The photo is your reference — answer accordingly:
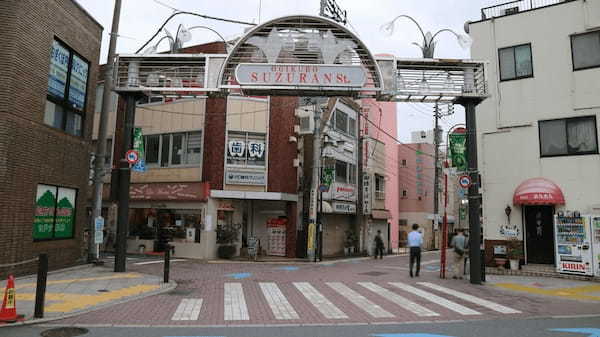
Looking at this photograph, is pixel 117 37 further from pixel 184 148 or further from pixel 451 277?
pixel 451 277

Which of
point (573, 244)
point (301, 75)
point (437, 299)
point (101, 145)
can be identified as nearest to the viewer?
point (437, 299)

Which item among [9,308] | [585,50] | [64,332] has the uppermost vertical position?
[585,50]

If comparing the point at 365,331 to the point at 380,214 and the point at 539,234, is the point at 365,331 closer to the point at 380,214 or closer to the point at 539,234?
the point at 539,234

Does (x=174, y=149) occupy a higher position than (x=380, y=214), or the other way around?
(x=174, y=149)

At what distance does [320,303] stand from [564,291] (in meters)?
7.98

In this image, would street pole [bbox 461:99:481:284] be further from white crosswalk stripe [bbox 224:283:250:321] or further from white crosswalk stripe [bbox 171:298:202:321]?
white crosswalk stripe [bbox 171:298:202:321]

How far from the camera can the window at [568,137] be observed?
51.6 ft

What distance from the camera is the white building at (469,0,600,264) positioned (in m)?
15.7

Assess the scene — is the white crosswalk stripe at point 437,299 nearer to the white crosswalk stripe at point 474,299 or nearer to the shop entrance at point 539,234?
the white crosswalk stripe at point 474,299

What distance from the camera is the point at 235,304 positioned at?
9594 mm

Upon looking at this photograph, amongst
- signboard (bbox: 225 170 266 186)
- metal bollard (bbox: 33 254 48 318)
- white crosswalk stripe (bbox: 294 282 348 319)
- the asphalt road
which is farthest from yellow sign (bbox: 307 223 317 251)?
metal bollard (bbox: 33 254 48 318)

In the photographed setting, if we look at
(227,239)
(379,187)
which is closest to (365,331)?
(227,239)

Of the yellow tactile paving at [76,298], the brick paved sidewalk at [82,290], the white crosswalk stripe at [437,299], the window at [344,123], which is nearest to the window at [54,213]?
the brick paved sidewalk at [82,290]

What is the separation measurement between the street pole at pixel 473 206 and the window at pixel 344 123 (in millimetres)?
14496
